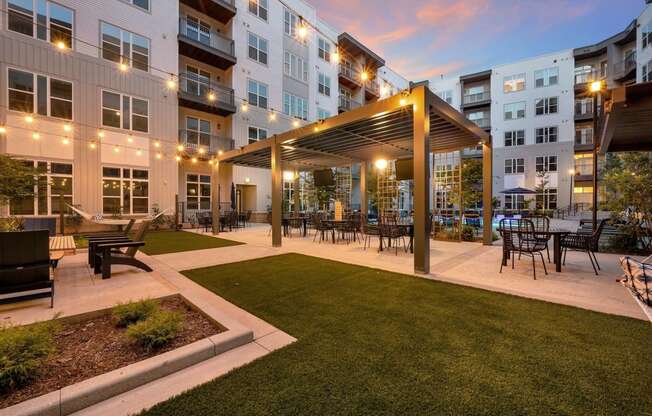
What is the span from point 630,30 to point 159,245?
3281 centimetres

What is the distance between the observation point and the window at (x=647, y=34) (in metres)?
16.0

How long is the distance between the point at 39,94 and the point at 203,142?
6.74m

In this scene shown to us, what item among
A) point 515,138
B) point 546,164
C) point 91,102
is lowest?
point 546,164

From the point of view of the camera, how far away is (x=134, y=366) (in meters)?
2.06

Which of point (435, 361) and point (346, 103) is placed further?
point (346, 103)

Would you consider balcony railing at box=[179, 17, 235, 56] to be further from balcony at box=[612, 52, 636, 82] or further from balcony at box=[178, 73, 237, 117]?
balcony at box=[612, 52, 636, 82]

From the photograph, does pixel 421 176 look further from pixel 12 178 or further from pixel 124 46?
pixel 124 46

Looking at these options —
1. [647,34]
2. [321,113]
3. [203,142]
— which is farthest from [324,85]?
[647,34]

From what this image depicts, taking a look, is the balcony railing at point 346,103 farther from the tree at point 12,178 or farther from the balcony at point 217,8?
the tree at point 12,178

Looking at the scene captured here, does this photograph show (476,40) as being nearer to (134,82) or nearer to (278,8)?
(278,8)

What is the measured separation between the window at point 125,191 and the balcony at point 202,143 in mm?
2526

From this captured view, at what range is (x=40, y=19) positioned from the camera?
1112 cm

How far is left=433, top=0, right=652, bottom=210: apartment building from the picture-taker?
883 inches

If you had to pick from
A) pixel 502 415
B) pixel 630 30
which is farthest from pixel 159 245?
pixel 630 30
